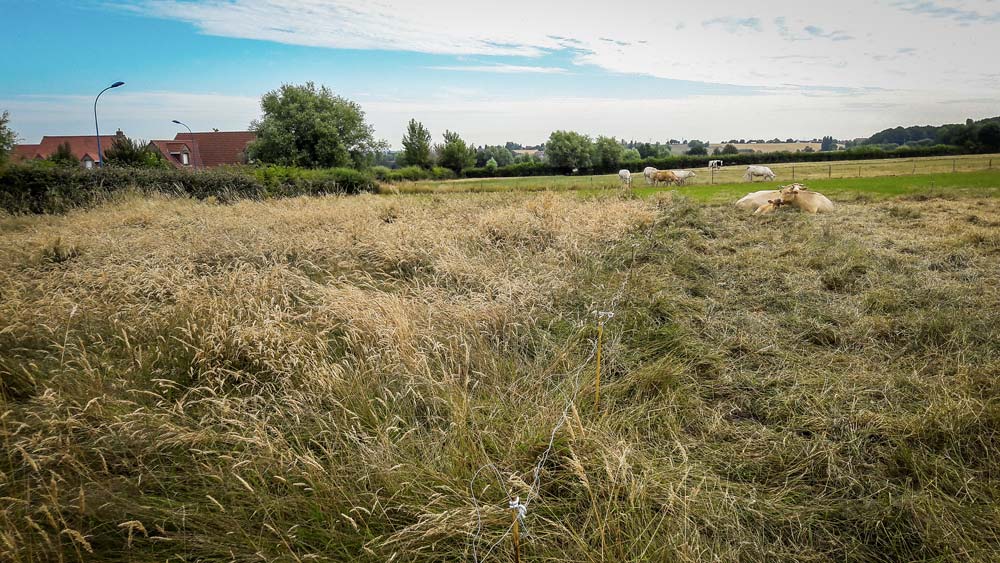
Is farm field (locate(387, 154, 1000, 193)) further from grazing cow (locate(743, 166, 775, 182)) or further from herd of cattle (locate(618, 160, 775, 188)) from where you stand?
grazing cow (locate(743, 166, 775, 182))

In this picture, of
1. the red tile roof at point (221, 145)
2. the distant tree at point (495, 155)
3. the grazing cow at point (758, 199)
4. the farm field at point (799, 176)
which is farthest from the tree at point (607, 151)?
the grazing cow at point (758, 199)

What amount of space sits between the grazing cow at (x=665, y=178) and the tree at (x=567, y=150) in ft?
103

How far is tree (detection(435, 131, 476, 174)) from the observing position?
67.5 metres

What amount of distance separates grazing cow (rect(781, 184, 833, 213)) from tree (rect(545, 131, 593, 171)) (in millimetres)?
53763

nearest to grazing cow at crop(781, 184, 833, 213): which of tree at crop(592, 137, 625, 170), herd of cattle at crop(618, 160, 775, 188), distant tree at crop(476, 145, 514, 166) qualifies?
herd of cattle at crop(618, 160, 775, 188)

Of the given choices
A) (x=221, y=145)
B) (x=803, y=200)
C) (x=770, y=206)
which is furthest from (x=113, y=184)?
(x=221, y=145)

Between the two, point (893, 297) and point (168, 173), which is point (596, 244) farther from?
point (168, 173)

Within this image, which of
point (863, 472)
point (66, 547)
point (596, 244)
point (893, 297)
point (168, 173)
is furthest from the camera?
point (168, 173)

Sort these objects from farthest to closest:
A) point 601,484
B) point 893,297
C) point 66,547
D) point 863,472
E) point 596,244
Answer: point 596,244
point 893,297
point 863,472
point 601,484
point 66,547

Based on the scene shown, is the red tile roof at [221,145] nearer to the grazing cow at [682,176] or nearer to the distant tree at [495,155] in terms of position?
the distant tree at [495,155]

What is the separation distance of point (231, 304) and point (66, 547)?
111 inches

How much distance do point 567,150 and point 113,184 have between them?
58829 mm

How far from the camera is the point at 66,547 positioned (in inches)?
82.5

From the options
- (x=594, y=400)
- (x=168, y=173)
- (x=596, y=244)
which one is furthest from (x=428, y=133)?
(x=594, y=400)
